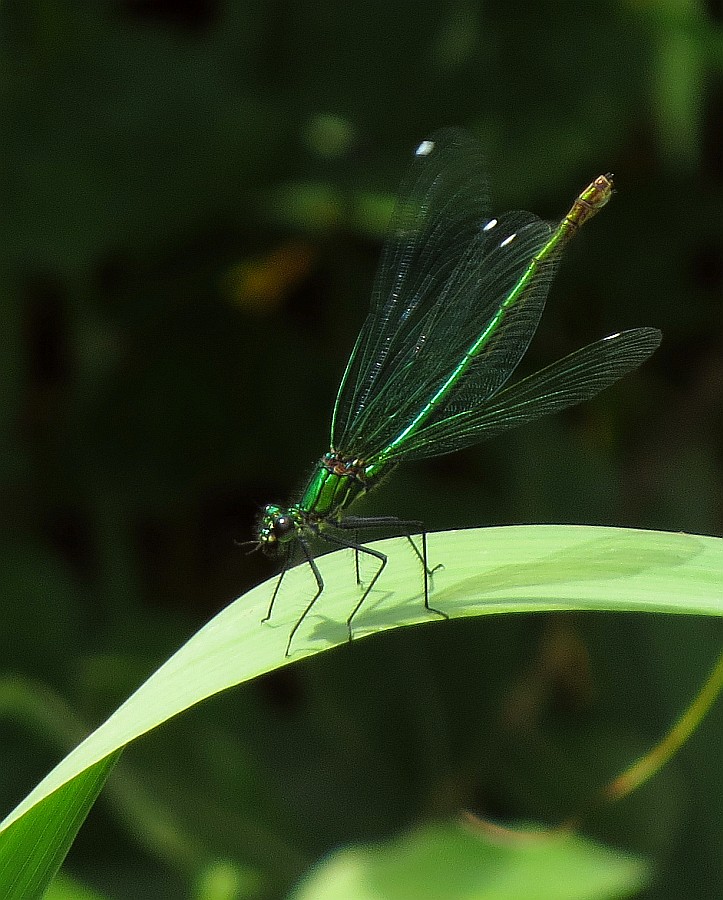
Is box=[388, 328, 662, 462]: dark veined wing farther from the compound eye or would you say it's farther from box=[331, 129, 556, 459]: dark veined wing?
the compound eye

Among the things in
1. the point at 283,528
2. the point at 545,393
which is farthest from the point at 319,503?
the point at 545,393

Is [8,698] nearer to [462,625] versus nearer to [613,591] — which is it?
[462,625]

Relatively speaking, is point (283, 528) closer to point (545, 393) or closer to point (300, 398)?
point (545, 393)

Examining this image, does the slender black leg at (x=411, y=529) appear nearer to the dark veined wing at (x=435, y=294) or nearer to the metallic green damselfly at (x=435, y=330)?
the metallic green damselfly at (x=435, y=330)

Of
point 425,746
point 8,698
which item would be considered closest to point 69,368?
point 8,698

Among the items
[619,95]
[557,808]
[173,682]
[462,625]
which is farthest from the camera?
[619,95]

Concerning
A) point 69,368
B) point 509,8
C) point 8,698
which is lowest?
point 8,698

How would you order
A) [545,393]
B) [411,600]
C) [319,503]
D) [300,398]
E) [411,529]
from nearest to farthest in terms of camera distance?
[411,600] → [411,529] → [545,393] → [319,503] → [300,398]
